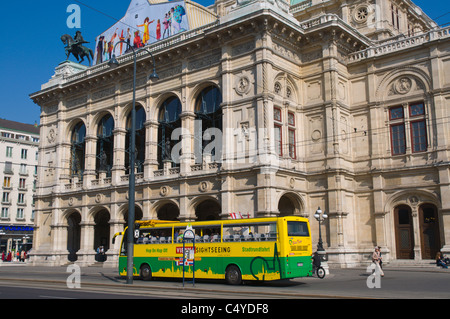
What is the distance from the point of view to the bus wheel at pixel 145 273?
25.1 metres

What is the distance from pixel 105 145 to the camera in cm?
4475

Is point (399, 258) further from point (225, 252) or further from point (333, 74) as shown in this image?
point (225, 252)

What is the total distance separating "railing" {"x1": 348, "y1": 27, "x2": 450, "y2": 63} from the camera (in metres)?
32.7

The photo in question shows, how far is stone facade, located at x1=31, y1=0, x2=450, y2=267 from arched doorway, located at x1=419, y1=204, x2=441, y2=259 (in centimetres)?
7

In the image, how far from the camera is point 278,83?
33.6 meters

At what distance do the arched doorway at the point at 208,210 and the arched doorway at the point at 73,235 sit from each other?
1307 cm

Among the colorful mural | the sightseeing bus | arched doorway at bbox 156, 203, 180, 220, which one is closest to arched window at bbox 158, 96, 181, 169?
arched doorway at bbox 156, 203, 180, 220

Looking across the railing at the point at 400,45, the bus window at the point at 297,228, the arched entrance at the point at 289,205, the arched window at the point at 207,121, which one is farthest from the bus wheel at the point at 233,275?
the railing at the point at 400,45

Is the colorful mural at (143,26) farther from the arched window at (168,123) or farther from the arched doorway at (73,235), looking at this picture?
the arched doorway at (73,235)

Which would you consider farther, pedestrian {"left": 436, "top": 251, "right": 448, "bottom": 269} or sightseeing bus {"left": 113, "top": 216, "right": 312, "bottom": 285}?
pedestrian {"left": 436, "top": 251, "right": 448, "bottom": 269}

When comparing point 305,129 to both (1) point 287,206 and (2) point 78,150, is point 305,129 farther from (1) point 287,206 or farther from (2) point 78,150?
(2) point 78,150

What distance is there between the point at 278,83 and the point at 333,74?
12.8ft
